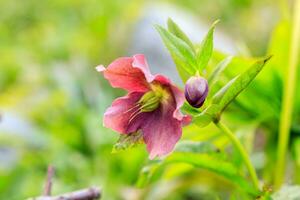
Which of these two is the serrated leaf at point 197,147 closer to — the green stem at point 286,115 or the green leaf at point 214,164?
the green leaf at point 214,164

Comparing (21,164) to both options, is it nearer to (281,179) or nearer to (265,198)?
(281,179)

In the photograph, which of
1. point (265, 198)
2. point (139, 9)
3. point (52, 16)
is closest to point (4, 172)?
point (265, 198)

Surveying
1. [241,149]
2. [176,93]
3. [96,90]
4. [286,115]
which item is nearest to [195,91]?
[176,93]

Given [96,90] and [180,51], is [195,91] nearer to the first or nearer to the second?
[180,51]

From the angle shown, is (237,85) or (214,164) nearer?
(237,85)

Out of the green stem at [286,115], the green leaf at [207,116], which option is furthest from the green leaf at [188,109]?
the green stem at [286,115]

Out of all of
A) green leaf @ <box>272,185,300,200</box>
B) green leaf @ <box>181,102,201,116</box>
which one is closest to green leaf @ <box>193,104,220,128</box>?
green leaf @ <box>181,102,201,116</box>

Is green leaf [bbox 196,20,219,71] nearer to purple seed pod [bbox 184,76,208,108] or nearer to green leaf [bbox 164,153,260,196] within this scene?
purple seed pod [bbox 184,76,208,108]

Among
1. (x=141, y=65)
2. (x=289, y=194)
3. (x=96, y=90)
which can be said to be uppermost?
(x=96, y=90)
